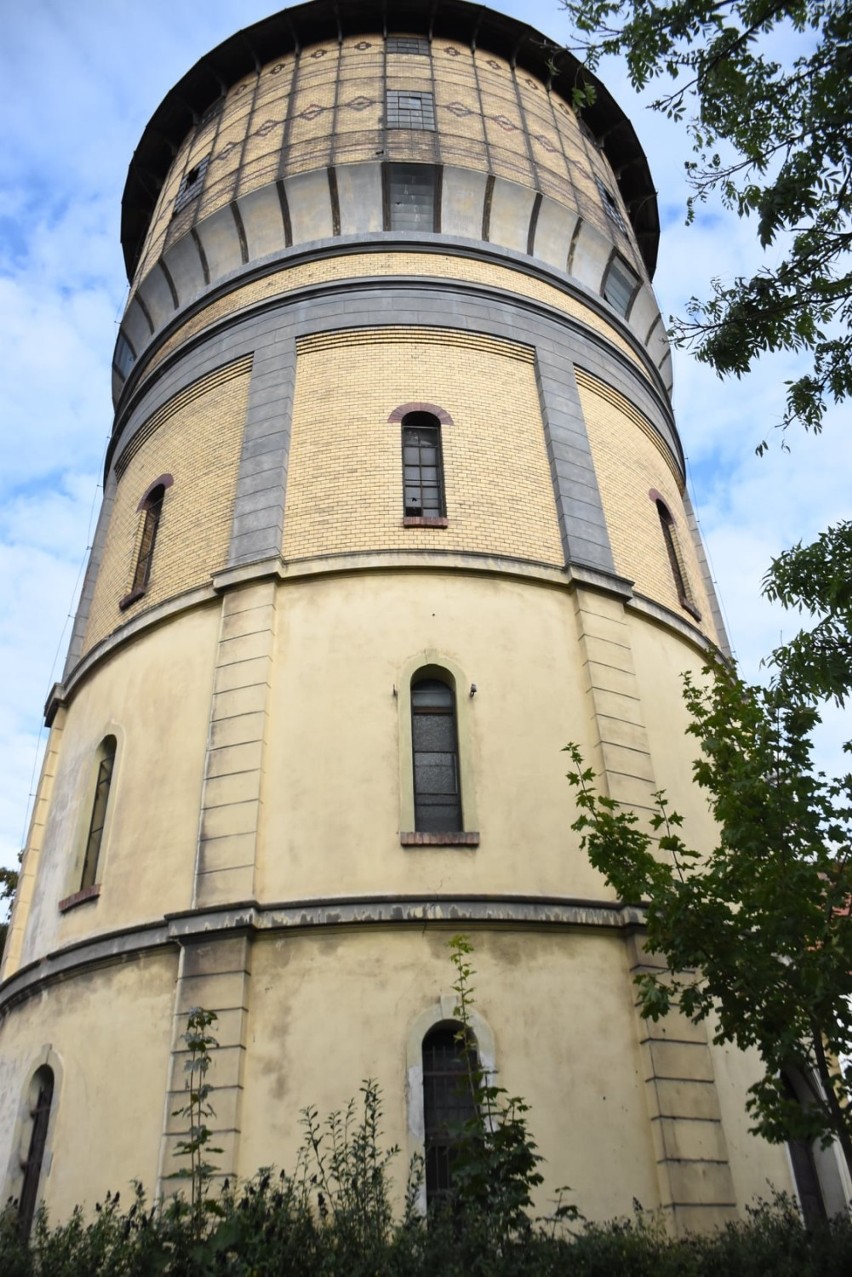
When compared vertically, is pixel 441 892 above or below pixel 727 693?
below

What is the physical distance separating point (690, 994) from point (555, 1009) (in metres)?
2.24

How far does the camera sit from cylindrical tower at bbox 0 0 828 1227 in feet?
31.6

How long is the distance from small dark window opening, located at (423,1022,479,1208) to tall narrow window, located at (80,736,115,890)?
4727 mm

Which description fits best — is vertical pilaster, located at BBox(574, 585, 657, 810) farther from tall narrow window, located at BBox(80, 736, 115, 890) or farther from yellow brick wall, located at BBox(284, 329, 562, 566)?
tall narrow window, located at BBox(80, 736, 115, 890)

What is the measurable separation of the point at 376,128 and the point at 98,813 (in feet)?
39.1

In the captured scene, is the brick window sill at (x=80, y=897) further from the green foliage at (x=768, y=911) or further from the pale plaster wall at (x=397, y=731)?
the green foliage at (x=768, y=911)

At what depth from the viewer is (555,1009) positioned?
976cm

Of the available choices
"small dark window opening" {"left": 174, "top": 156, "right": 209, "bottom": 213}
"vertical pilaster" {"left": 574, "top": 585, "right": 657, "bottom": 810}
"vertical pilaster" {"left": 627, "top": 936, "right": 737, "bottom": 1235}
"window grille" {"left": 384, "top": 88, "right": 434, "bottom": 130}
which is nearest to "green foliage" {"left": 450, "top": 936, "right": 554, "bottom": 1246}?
"vertical pilaster" {"left": 627, "top": 936, "right": 737, "bottom": 1235}

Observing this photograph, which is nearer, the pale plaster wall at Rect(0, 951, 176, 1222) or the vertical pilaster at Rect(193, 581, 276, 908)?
the pale plaster wall at Rect(0, 951, 176, 1222)

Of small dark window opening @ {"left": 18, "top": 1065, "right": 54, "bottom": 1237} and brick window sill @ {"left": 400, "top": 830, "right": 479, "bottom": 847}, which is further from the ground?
brick window sill @ {"left": 400, "top": 830, "right": 479, "bottom": 847}

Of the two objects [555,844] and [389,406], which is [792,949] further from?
[389,406]

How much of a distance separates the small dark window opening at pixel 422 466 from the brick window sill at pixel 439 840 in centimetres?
431

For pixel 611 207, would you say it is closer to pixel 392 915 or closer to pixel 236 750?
pixel 236 750

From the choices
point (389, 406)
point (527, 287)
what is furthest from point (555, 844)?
point (527, 287)
